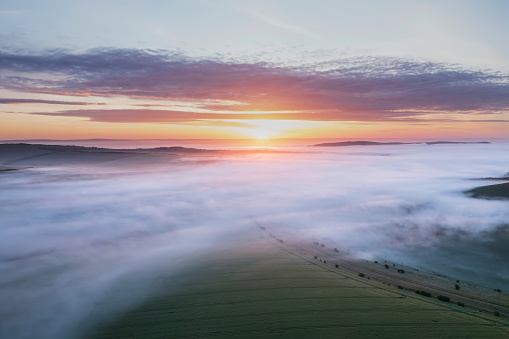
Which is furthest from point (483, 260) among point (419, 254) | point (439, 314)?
point (439, 314)

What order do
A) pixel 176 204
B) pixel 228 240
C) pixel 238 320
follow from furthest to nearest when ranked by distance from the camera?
pixel 176 204
pixel 228 240
pixel 238 320

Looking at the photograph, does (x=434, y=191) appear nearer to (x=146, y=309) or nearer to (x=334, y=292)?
(x=334, y=292)

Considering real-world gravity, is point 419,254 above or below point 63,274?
below

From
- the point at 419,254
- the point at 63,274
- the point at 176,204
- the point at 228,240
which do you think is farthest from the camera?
the point at 176,204

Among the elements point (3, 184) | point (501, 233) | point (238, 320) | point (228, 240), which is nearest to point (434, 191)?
point (501, 233)

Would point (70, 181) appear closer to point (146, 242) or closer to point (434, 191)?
point (146, 242)

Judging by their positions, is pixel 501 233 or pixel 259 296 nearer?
pixel 259 296
